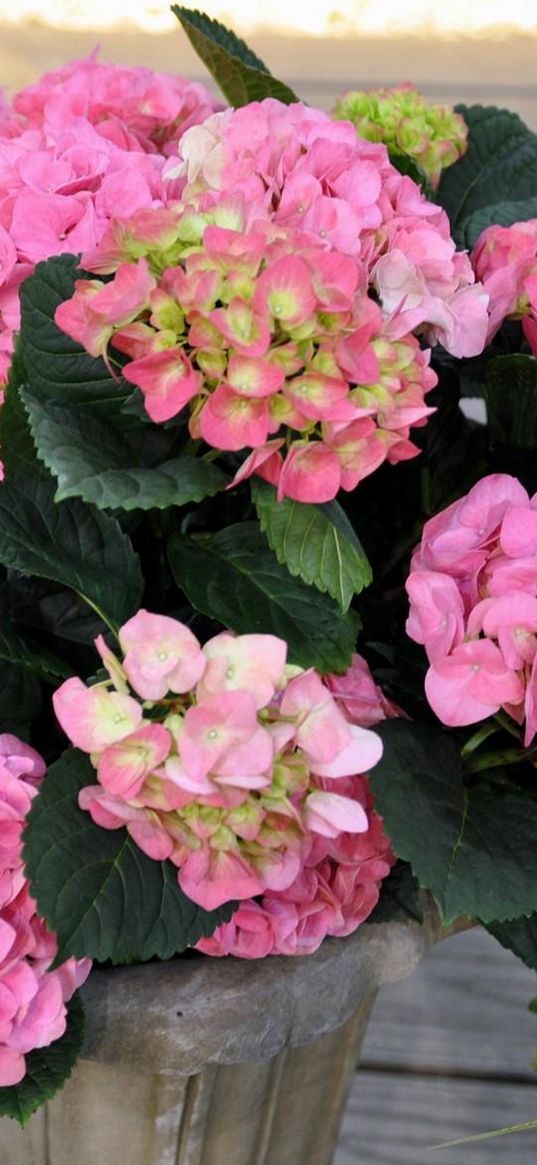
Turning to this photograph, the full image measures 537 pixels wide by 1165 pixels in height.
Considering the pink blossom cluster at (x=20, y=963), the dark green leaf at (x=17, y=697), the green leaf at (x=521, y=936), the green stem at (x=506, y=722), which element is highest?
the green stem at (x=506, y=722)

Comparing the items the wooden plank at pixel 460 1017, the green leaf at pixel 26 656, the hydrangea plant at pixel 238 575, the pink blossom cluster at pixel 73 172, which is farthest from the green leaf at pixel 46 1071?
the wooden plank at pixel 460 1017

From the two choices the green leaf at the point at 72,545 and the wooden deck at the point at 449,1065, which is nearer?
the green leaf at the point at 72,545

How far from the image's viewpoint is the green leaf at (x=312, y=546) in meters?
0.37

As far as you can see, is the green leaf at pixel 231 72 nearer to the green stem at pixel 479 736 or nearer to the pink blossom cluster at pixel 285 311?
the pink blossom cluster at pixel 285 311

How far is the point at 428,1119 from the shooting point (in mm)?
793

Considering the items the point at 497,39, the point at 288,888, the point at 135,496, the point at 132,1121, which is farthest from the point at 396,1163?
the point at 497,39

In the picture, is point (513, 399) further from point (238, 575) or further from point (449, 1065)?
point (449, 1065)

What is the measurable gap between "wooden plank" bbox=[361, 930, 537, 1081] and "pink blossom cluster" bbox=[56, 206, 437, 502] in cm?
59

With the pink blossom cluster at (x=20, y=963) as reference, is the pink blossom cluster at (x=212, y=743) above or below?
above

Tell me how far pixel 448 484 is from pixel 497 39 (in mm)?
1116

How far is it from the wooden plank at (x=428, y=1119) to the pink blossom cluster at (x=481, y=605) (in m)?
0.48

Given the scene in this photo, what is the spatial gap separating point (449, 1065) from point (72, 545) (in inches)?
21.9

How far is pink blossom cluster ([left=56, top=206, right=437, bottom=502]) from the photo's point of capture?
0.33 metres

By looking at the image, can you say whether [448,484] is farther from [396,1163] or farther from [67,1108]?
[396,1163]
